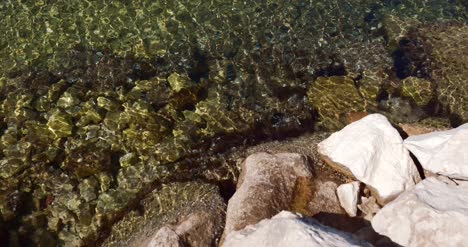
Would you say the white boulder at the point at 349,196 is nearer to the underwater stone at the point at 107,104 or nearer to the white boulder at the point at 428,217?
the white boulder at the point at 428,217

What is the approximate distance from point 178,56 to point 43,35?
13.8ft

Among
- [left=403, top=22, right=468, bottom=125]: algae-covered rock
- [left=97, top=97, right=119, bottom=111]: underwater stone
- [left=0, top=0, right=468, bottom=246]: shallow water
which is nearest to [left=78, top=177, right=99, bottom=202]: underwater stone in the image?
[left=0, top=0, right=468, bottom=246]: shallow water

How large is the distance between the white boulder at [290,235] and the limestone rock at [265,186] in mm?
1400

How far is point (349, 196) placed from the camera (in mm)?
8906

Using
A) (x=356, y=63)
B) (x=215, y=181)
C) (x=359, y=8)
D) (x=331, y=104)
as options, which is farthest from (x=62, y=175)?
(x=359, y=8)

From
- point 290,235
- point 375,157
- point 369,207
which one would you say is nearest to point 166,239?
point 290,235

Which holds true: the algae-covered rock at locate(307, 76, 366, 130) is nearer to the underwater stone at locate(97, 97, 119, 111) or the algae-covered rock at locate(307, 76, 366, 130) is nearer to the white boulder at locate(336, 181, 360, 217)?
the white boulder at locate(336, 181, 360, 217)

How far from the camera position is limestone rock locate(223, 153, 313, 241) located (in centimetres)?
861

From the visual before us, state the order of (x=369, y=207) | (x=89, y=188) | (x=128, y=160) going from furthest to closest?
(x=128, y=160), (x=89, y=188), (x=369, y=207)

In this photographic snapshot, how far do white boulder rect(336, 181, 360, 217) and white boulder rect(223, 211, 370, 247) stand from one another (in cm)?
221

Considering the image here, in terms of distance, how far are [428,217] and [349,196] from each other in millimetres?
2004

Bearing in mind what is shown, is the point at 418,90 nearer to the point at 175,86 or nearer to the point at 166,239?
the point at 175,86

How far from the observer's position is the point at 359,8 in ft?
52.0

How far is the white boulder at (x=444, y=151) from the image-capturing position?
820cm
